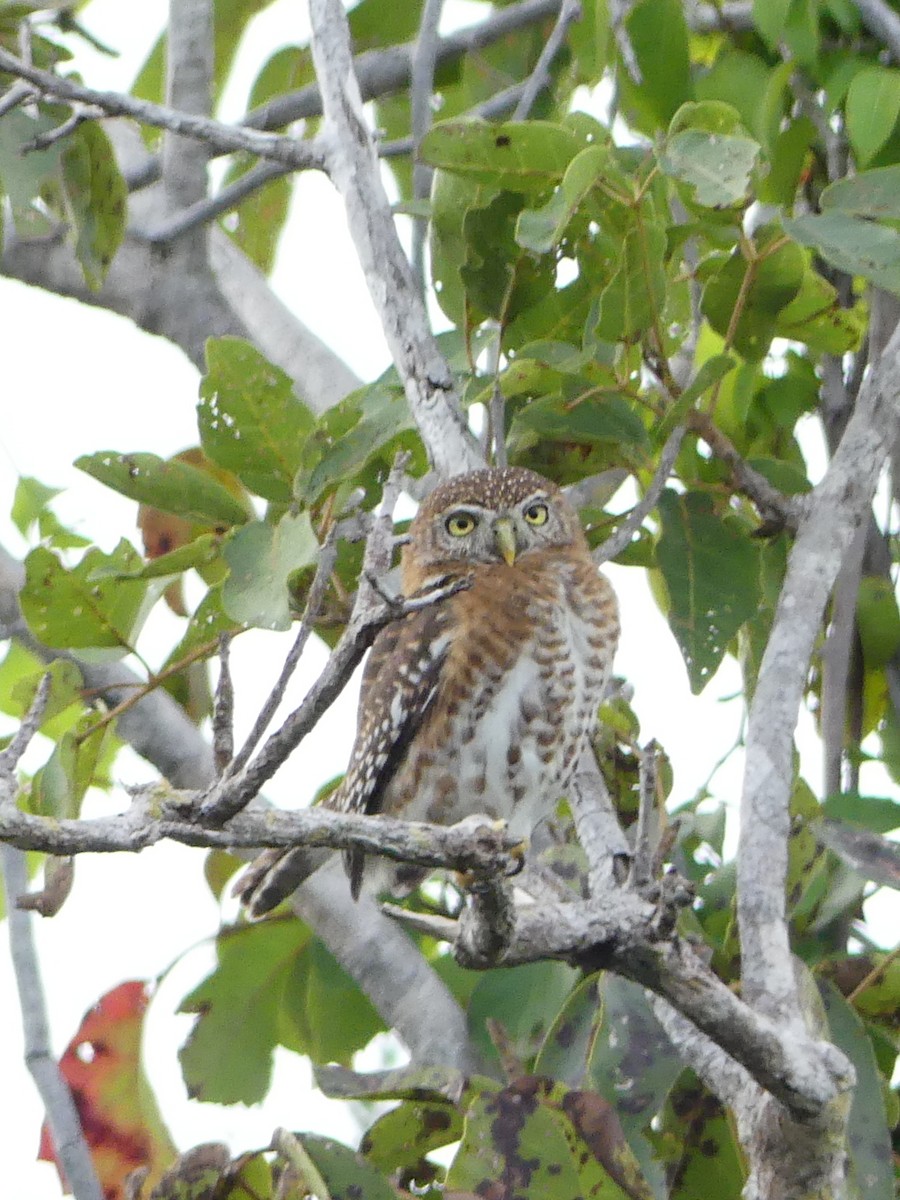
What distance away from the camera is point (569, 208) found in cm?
Answer: 254

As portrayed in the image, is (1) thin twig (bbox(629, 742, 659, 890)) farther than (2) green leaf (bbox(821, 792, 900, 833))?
No

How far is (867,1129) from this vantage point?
8.47 ft

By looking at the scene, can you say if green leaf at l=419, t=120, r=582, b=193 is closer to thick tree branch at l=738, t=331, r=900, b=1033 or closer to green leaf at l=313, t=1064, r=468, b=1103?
thick tree branch at l=738, t=331, r=900, b=1033

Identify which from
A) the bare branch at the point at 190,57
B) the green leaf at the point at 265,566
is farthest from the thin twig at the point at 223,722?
the bare branch at the point at 190,57

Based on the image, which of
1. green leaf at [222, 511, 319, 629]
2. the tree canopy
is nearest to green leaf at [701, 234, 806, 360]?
the tree canopy

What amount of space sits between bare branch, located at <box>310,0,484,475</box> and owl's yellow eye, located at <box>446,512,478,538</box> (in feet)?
1.52

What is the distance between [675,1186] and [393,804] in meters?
1.15

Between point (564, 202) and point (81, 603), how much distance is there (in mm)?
1053

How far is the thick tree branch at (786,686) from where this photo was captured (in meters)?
2.33

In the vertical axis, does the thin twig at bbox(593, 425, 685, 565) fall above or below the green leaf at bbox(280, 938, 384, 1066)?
above

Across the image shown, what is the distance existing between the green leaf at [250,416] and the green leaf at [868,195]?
3.22ft

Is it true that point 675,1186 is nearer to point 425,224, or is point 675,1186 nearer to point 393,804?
point 393,804

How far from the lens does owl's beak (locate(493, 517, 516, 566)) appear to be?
3562 mm

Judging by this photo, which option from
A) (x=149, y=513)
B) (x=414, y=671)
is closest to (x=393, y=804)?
(x=414, y=671)
